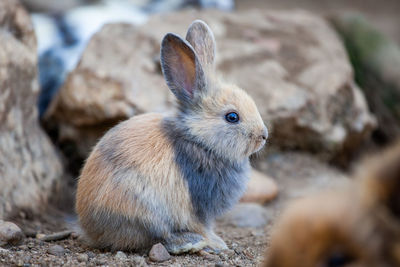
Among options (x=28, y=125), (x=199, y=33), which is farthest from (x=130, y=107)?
(x=199, y=33)

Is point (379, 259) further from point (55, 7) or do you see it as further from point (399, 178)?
point (55, 7)

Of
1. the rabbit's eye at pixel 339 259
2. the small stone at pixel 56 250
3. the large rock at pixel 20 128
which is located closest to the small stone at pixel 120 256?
the small stone at pixel 56 250

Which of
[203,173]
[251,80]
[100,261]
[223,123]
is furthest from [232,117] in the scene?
[251,80]

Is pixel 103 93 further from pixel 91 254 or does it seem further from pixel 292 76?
pixel 91 254

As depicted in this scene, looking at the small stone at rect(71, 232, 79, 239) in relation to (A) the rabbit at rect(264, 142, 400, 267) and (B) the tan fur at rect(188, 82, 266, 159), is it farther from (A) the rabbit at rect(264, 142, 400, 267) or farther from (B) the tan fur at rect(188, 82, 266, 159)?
(A) the rabbit at rect(264, 142, 400, 267)

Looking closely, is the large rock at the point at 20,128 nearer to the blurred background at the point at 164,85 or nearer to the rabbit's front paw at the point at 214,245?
the blurred background at the point at 164,85
